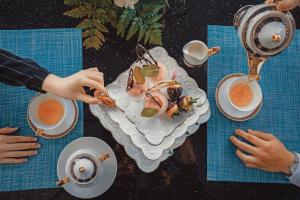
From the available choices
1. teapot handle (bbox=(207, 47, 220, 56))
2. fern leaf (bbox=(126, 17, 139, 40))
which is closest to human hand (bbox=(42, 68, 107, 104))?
fern leaf (bbox=(126, 17, 139, 40))

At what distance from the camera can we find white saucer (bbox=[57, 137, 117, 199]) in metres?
1.01

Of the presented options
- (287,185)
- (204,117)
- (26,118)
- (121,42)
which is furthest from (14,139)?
(287,185)

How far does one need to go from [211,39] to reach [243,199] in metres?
0.46

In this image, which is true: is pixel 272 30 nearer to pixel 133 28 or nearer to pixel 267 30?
pixel 267 30

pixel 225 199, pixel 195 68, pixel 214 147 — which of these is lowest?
pixel 225 199

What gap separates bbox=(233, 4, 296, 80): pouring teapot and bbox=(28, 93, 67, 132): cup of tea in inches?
19.5

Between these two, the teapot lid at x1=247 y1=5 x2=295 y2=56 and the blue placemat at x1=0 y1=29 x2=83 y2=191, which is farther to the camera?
the blue placemat at x1=0 y1=29 x2=83 y2=191

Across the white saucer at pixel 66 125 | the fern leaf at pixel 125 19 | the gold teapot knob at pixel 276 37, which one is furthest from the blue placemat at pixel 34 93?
the gold teapot knob at pixel 276 37

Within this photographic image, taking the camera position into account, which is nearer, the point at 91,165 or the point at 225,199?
the point at 91,165

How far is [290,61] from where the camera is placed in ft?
3.62

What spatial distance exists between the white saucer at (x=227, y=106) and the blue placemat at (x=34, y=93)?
1.25ft

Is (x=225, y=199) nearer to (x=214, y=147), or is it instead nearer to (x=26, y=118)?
(x=214, y=147)

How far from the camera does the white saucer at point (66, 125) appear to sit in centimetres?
101

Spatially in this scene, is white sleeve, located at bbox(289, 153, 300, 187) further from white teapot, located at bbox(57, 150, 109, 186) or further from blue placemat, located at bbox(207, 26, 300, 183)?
white teapot, located at bbox(57, 150, 109, 186)
